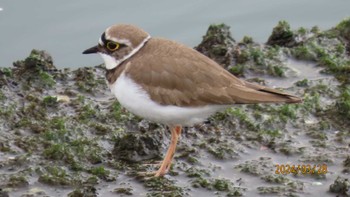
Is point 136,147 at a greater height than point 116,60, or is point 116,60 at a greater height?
point 116,60

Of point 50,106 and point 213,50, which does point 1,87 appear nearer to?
point 50,106

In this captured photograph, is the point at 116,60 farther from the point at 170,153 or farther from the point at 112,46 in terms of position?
the point at 170,153

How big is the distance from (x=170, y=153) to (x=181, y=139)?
0.76m

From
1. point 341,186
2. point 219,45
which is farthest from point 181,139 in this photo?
point 219,45

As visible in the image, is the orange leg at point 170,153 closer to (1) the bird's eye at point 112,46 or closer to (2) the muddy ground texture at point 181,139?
(2) the muddy ground texture at point 181,139

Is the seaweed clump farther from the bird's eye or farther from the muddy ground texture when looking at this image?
the bird's eye

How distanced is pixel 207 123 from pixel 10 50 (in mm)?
4662

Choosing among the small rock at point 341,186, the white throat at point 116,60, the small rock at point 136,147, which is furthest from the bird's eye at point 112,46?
the small rock at point 341,186

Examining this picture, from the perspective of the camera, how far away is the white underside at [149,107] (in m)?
8.11

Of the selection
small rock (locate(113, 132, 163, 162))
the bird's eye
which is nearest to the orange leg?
small rock (locate(113, 132, 163, 162))

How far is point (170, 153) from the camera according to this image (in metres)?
8.55

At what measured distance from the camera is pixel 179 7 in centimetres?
1414

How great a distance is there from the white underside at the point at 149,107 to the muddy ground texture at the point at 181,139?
0.69m

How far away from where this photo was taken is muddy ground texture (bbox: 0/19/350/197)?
327 inches
